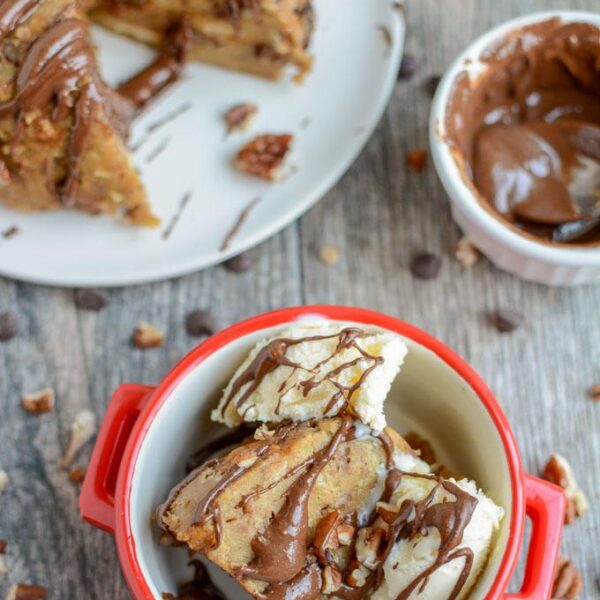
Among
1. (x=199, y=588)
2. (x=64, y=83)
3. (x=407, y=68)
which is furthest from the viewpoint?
(x=407, y=68)

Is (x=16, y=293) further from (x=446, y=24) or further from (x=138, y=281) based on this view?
(x=446, y=24)

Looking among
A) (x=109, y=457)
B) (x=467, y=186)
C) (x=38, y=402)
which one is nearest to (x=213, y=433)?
(x=109, y=457)

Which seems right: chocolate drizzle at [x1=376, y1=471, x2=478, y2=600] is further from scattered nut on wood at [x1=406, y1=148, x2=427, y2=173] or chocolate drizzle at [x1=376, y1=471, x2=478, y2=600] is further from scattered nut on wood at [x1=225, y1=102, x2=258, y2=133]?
scattered nut on wood at [x1=225, y1=102, x2=258, y2=133]

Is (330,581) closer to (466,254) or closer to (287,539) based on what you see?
(287,539)

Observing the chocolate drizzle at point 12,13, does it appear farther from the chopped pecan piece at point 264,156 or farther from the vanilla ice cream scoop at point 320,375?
the vanilla ice cream scoop at point 320,375

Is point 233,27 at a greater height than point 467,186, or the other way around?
point 233,27

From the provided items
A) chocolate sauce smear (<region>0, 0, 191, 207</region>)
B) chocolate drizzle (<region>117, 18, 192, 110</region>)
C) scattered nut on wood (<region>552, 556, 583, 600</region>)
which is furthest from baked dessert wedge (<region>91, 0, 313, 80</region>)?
scattered nut on wood (<region>552, 556, 583, 600</region>)

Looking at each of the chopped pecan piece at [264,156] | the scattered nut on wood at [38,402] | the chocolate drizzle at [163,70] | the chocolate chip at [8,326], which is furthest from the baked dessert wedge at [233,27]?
the scattered nut on wood at [38,402]
